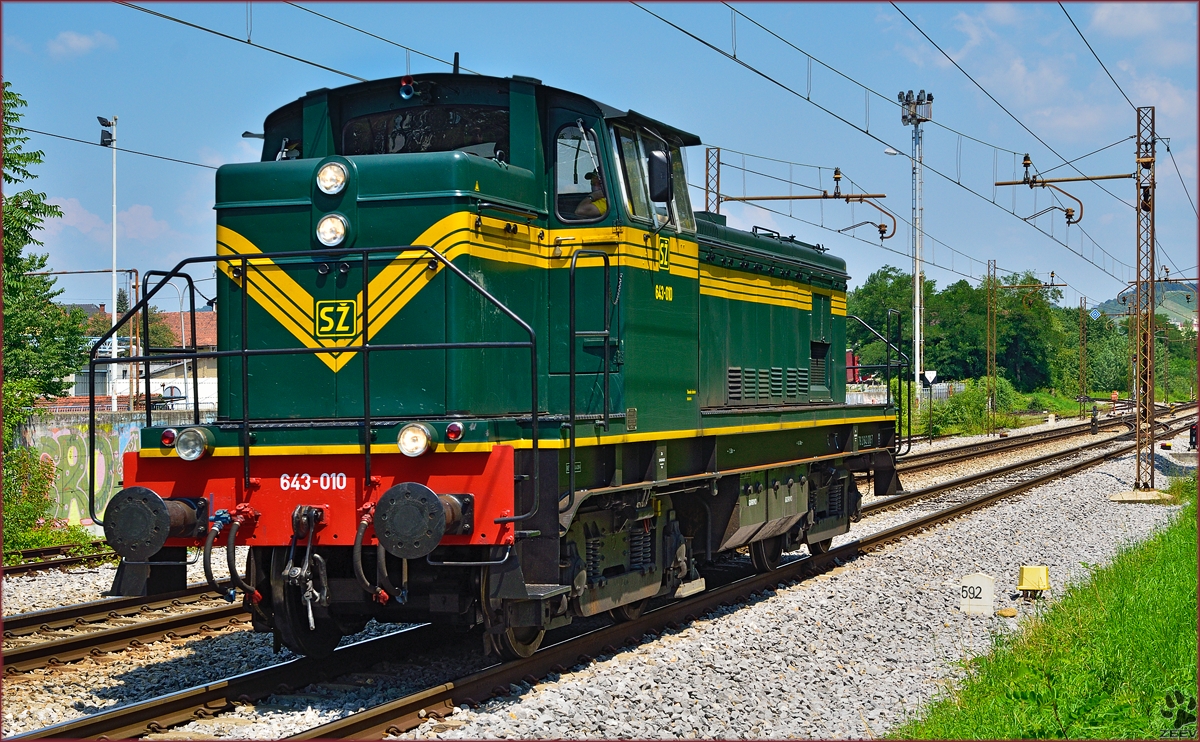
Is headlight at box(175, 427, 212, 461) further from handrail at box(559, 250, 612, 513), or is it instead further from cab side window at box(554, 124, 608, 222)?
cab side window at box(554, 124, 608, 222)

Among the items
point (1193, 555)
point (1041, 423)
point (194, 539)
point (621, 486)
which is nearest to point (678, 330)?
point (621, 486)

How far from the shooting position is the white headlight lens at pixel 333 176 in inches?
267

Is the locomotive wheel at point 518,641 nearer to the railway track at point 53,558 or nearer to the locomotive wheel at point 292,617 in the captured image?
the locomotive wheel at point 292,617

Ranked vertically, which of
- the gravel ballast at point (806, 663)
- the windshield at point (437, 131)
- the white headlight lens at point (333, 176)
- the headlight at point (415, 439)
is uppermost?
the windshield at point (437, 131)

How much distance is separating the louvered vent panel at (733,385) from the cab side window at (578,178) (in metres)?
2.74

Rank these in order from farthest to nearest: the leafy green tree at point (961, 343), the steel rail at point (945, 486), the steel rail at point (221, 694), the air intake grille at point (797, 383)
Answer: the leafy green tree at point (961, 343), the steel rail at point (945, 486), the air intake grille at point (797, 383), the steel rail at point (221, 694)

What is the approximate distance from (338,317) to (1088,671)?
17.0ft

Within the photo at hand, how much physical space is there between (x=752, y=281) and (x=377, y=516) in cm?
535

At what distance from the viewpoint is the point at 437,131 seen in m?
7.14

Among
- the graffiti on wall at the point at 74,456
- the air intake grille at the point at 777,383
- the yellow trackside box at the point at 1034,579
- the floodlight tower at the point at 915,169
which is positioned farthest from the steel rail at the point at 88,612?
the floodlight tower at the point at 915,169

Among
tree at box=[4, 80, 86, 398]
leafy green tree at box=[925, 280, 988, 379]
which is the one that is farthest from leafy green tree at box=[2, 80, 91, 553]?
leafy green tree at box=[925, 280, 988, 379]

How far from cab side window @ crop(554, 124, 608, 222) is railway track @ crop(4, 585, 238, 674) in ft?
13.9

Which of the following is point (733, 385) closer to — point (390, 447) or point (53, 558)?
point (390, 447)

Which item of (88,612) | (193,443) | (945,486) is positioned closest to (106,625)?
(88,612)
